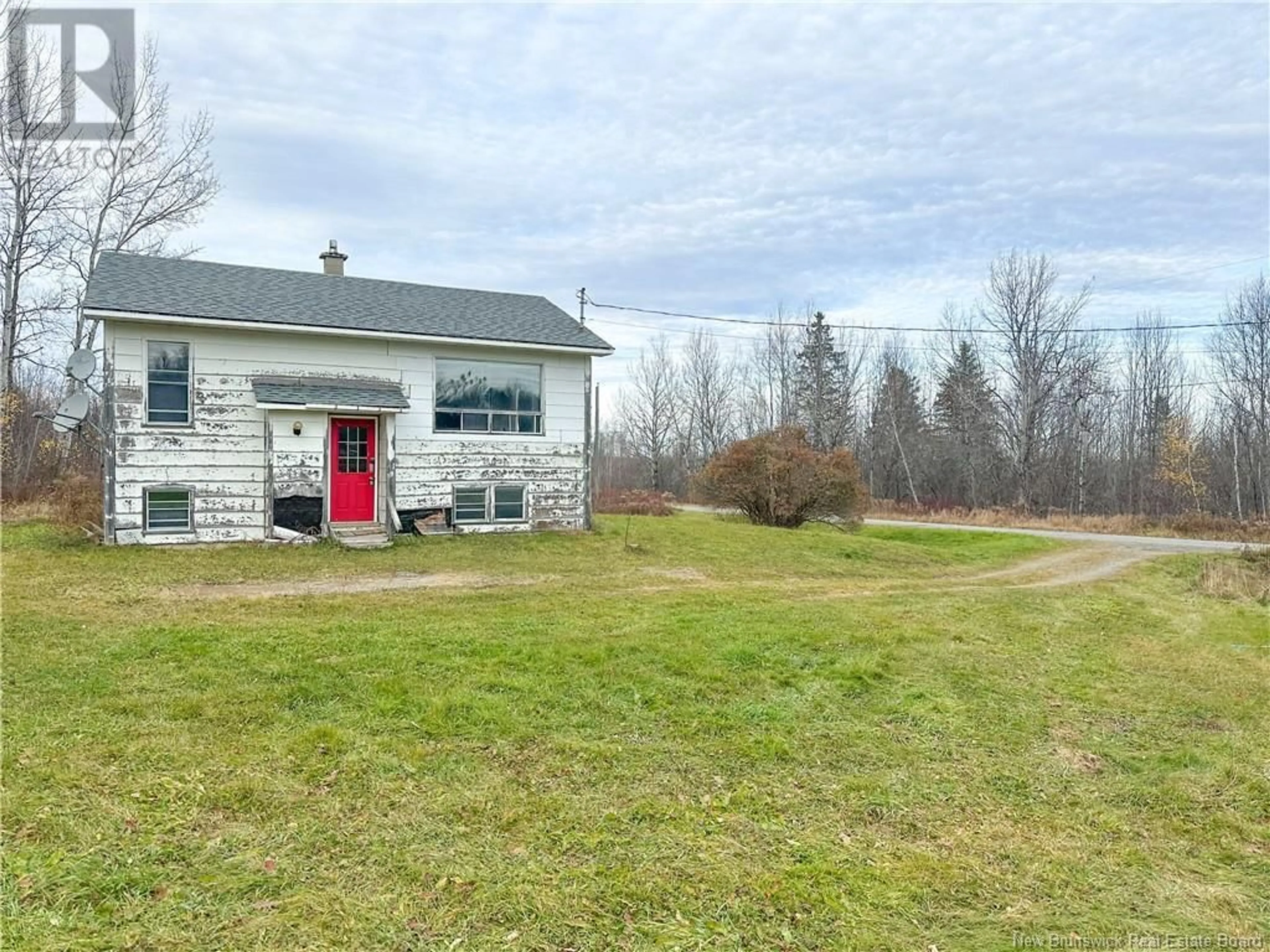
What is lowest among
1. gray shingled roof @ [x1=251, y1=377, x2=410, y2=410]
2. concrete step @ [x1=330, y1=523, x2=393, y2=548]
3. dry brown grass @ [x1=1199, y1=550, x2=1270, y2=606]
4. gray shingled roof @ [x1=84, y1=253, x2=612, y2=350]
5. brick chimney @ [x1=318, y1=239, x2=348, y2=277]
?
dry brown grass @ [x1=1199, y1=550, x2=1270, y2=606]

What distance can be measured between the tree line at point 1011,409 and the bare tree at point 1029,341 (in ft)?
0.22

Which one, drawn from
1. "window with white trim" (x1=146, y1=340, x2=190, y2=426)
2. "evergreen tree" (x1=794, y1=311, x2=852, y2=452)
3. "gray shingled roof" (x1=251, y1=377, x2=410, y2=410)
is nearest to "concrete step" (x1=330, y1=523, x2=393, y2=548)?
"gray shingled roof" (x1=251, y1=377, x2=410, y2=410)

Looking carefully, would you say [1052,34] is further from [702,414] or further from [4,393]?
[702,414]

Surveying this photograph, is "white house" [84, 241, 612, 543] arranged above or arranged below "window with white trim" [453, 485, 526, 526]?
above

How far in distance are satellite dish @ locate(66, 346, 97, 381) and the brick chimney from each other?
5738 millimetres

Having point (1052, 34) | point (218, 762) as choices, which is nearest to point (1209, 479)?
point (1052, 34)

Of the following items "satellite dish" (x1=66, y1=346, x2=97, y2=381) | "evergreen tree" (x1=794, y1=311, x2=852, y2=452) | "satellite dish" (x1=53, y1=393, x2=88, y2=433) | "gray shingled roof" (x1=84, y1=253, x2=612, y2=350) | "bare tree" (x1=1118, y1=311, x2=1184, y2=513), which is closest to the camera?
"satellite dish" (x1=53, y1=393, x2=88, y2=433)

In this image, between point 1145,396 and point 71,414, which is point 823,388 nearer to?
point 1145,396

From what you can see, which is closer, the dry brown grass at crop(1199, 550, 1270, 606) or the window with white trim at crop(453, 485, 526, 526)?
the dry brown grass at crop(1199, 550, 1270, 606)

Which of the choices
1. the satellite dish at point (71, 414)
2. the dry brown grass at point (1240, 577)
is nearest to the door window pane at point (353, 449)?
the satellite dish at point (71, 414)

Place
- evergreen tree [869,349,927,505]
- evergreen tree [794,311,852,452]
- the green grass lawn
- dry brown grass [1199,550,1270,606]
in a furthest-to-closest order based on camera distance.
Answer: evergreen tree [794,311,852,452] < evergreen tree [869,349,927,505] < dry brown grass [1199,550,1270,606] < the green grass lawn

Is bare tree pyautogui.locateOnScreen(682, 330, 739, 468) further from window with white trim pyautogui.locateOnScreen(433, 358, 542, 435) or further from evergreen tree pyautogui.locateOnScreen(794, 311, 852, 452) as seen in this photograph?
window with white trim pyautogui.locateOnScreen(433, 358, 542, 435)

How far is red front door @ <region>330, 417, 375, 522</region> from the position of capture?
43.7 feet

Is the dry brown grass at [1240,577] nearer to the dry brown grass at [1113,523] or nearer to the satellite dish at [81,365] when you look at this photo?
the dry brown grass at [1113,523]
